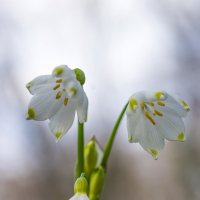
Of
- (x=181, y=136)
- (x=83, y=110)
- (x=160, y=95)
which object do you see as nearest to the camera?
(x=83, y=110)

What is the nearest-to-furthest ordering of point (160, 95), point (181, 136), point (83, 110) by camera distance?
point (83, 110), point (160, 95), point (181, 136)

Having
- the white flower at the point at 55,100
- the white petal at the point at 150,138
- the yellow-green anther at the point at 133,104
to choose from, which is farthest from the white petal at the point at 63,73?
the white petal at the point at 150,138

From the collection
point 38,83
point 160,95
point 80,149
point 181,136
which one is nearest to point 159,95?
point 160,95

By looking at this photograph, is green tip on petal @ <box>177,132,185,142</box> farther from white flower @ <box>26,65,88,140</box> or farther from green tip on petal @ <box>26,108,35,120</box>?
green tip on petal @ <box>26,108,35,120</box>

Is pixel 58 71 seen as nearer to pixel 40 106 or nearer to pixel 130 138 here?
pixel 40 106

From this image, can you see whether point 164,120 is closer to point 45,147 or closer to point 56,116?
point 56,116

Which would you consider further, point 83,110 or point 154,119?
point 154,119

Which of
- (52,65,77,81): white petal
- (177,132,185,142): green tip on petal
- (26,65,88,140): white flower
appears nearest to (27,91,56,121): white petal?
(26,65,88,140): white flower

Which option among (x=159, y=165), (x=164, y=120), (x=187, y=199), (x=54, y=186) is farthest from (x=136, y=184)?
(x=164, y=120)

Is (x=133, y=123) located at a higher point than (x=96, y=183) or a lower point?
higher
